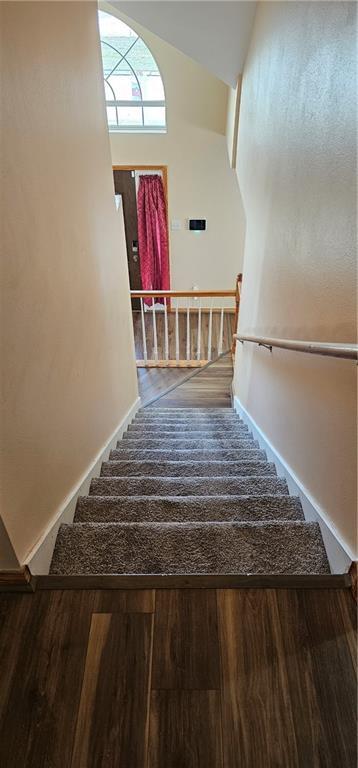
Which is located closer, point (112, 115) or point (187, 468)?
point (187, 468)

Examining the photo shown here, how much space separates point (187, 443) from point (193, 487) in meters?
0.81

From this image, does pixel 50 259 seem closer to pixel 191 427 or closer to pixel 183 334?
pixel 191 427

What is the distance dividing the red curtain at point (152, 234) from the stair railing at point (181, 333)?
38 centimetres

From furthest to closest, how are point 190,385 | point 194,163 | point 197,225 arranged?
point 197,225, point 194,163, point 190,385

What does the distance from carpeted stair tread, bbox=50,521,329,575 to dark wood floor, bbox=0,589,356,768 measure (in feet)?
0.41

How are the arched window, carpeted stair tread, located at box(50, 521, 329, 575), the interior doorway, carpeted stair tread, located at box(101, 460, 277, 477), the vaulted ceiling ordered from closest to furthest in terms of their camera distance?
carpeted stair tread, located at box(50, 521, 329, 575), carpeted stair tread, located at box(101, 460, 277, 477), the vaulted ceiling, the arched window, the interior doorway

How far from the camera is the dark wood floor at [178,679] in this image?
29.8 inches

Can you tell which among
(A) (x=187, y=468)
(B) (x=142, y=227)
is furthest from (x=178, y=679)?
(B) (x=142, y=227)

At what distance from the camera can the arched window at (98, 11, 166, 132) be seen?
441cm

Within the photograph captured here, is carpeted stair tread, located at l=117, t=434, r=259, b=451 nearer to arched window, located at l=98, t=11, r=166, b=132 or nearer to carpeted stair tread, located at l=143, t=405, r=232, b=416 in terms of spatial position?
carpeted stair tread, located at l=143, t=405, r=232, b=416

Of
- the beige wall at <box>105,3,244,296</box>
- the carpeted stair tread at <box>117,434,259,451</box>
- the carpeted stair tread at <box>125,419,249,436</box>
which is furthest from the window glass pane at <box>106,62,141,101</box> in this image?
the carpeted stair tread at <box>117,434,259,451</box>

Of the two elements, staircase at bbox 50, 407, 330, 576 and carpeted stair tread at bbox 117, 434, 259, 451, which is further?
carpeted stair tread at bbox 117, 434, 259, 451

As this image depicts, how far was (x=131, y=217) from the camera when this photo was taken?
590 cm

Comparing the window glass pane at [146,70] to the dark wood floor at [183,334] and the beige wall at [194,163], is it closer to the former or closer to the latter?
the beige wall at [194,163]
